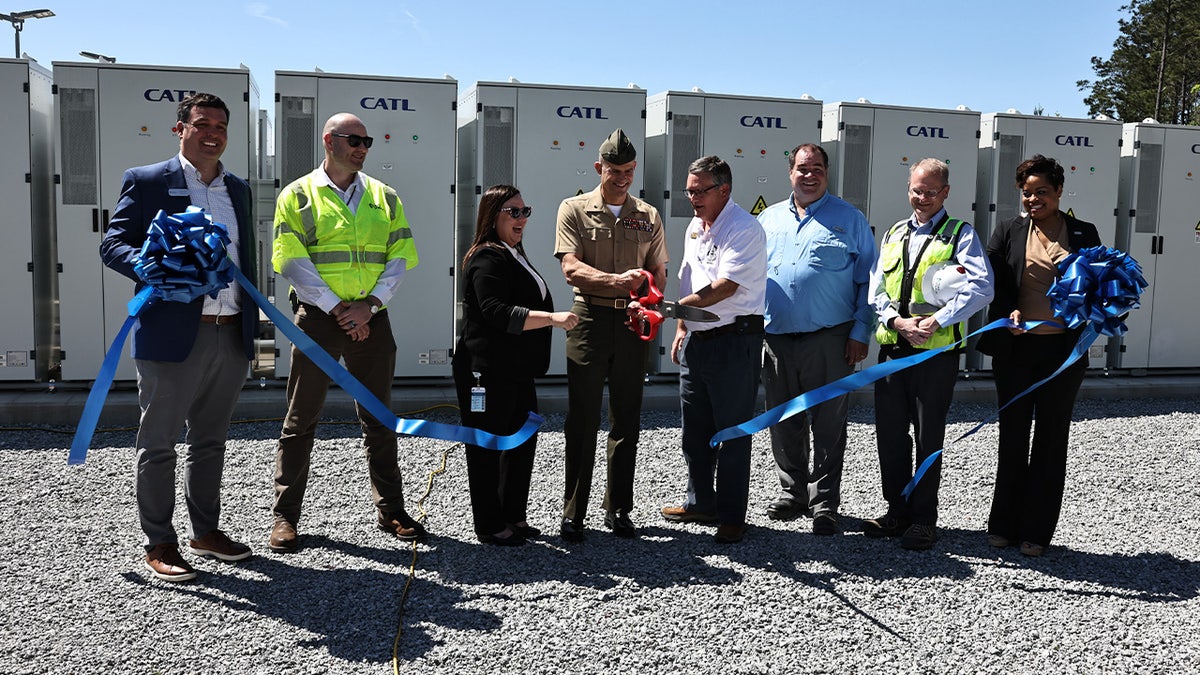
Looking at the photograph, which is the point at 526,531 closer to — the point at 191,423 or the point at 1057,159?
the point at 191,423

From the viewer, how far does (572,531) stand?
4238mm

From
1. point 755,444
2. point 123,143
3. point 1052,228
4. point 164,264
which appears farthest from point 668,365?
Result: point 164,264

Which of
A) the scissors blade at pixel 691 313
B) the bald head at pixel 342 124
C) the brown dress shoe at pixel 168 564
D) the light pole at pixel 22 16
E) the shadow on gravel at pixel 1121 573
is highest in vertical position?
the light pole at pixel 22 16

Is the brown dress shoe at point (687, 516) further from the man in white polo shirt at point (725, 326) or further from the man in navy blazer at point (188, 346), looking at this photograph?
the man in navy blazer at point (188, 346)

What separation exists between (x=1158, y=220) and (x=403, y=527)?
7.93 metres

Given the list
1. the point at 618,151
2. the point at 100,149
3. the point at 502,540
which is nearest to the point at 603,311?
the point at 618,151

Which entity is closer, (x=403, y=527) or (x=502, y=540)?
(x=502, y=540)

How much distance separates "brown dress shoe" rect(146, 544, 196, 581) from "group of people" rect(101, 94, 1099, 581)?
30mm

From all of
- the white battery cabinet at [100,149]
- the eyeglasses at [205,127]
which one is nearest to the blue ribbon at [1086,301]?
the eyeglasses at [205,127]

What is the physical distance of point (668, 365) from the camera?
7895mm

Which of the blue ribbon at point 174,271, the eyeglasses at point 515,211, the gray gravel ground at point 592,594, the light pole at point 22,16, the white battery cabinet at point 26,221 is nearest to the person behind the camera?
the gray gravel ground at point 592,594

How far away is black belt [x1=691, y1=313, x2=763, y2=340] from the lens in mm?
4219

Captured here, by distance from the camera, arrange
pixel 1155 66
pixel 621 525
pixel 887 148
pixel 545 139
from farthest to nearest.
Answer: pixel 1155 66 < pixel 887 148 < pixel 545 139 < pixel 621 525

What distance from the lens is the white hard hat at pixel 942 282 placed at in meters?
4.10
